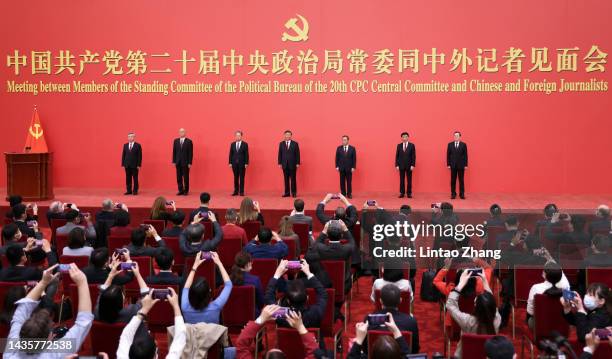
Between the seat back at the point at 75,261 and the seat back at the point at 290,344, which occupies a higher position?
the seat back at the point at 75,261

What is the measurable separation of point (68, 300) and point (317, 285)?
215 cm

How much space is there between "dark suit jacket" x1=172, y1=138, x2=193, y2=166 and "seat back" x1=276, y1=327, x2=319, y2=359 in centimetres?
910

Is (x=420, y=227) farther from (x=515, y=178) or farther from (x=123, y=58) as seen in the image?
(x=123, y=58)

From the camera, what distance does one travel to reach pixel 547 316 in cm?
471

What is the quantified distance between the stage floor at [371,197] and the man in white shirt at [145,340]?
7210 mm

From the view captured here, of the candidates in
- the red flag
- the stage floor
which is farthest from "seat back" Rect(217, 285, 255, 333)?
the red flag

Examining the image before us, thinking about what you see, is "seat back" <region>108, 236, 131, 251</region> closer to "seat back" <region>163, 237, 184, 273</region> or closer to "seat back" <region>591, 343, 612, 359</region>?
"seat back" <region>163, 237, 184, 273</region>

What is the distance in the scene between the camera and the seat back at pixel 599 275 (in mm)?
5324

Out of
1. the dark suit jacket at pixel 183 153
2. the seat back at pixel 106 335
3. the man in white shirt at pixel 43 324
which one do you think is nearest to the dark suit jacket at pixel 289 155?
the dark suit jacket at pixel 183 153

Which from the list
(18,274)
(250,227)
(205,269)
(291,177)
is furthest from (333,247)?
(291,177)

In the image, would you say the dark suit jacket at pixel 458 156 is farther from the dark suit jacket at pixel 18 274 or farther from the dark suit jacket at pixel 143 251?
the dark suit jacket at pixel 18 274

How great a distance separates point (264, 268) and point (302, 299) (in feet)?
5.01

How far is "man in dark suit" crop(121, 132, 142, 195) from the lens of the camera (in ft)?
41.5

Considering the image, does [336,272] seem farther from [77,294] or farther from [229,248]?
[77,294]
